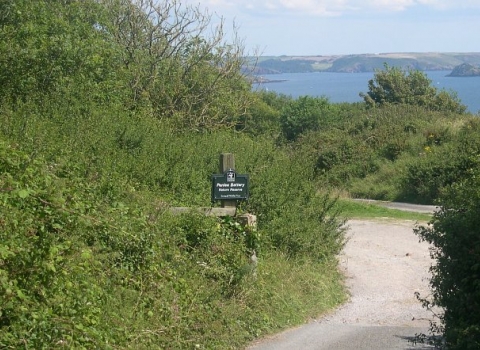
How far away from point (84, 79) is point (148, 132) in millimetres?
2663

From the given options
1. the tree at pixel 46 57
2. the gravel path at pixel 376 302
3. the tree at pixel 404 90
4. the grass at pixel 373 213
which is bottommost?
the grass at pixel 373 213

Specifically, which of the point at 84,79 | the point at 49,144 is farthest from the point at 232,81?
the point at 49,144

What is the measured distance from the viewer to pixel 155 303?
10398 mm

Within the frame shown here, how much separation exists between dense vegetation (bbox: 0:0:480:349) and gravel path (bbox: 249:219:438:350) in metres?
0.49

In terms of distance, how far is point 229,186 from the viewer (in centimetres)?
1390

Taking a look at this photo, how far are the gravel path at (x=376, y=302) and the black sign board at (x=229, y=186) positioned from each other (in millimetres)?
2431

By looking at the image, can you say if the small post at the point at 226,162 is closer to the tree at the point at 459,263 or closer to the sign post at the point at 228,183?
the sign post at the point at 228,183

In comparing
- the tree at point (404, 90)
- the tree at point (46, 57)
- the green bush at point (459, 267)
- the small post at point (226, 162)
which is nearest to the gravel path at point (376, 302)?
the green bush at point (459, 267)

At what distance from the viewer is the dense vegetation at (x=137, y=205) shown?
838cm

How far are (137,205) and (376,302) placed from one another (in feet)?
18.4

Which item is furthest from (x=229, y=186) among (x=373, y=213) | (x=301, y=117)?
(x=301, y=117)

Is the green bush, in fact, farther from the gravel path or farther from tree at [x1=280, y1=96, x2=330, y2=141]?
tree at [x1=280, y1=96, x2=330, y2=141]

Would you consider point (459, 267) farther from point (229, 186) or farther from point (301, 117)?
point (301, 117)

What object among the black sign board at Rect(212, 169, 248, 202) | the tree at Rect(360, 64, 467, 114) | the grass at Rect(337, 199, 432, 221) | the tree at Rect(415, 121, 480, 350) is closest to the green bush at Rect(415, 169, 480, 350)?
the tree at Rect(415, 121, 480, 350)
